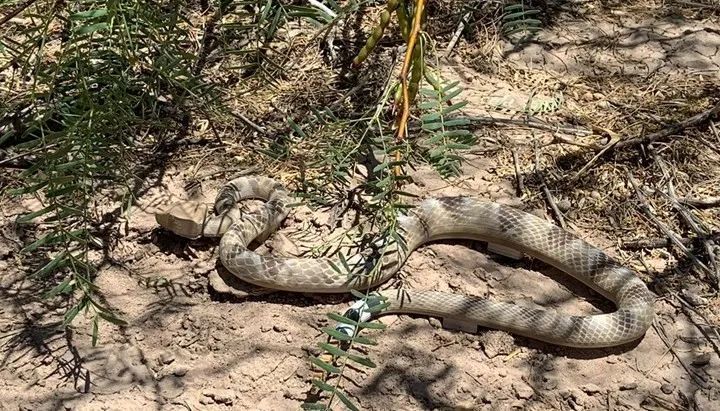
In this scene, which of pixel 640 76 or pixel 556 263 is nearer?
pixel 556 263

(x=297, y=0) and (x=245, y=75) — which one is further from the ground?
(x=297, y=0)

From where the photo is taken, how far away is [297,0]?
5.68m

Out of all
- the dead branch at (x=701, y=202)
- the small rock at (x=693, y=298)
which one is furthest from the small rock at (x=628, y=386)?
the dead branch at (x=701, y=202)

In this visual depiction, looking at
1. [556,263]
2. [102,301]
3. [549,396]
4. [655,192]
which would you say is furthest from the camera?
[655,192]

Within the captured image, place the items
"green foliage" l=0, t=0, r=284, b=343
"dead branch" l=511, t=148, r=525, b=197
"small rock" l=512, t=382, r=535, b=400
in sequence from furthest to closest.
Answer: "dead branch" l=511, t=148, r=525, b=197 → "small rock" l=512, t=382, r=535, b=400 → "green foliage" l=0, t=0, r=284, b=343

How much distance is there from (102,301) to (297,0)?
2593 mm

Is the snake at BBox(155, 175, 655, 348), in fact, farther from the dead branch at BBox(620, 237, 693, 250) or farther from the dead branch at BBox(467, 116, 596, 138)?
the dead branch at BBox(467, 116, 596, 138)

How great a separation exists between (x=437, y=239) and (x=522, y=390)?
3.71 ft

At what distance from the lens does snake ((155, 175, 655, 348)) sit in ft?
13.4

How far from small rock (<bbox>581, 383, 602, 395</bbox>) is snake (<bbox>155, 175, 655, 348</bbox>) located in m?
0.22

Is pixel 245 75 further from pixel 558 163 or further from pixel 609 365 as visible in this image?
pixel 609 365

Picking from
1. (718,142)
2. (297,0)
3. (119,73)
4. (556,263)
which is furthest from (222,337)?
(718,142)

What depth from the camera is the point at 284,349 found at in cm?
399

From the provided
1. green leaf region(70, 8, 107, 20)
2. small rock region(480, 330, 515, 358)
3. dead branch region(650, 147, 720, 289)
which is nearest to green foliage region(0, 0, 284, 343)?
green leaf region(70, 8, 107, 20)
